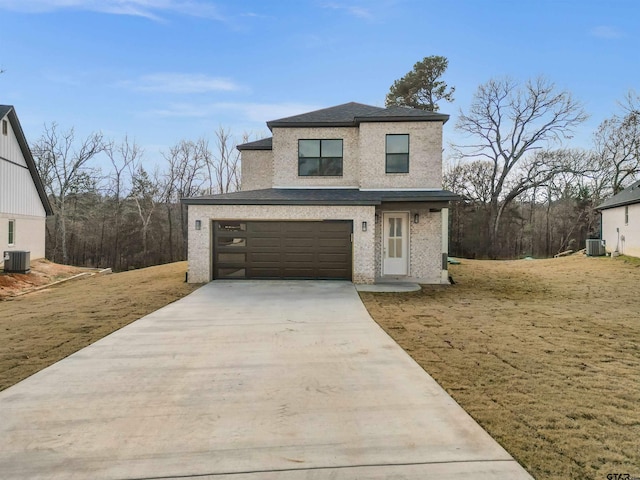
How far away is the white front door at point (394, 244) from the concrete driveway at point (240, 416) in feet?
23.6

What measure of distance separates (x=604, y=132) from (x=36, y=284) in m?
38.5

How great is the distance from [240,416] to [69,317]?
620 centimetres

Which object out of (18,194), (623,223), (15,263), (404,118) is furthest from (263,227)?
(623,223)

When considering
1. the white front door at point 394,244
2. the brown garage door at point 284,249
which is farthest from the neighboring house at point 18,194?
the white front door at point 394,244

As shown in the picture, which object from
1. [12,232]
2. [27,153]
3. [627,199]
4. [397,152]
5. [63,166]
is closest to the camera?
[397,152]

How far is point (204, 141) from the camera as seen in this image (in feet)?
118

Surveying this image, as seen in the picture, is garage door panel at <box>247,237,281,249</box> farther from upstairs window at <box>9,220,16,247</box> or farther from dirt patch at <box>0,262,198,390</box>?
upstairs window at <box>9,220,16,247</box>

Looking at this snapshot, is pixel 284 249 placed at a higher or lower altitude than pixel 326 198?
lower

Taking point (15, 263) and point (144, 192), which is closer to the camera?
point (15, 263)

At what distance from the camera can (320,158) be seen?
46.4 ft

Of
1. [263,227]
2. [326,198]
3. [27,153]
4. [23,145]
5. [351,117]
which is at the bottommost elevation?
[263,227]

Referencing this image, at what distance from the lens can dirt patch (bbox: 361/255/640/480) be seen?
293cm

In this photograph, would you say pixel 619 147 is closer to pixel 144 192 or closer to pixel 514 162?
pixel 514 162

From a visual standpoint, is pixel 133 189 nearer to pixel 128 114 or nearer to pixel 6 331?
pixel 128 114
